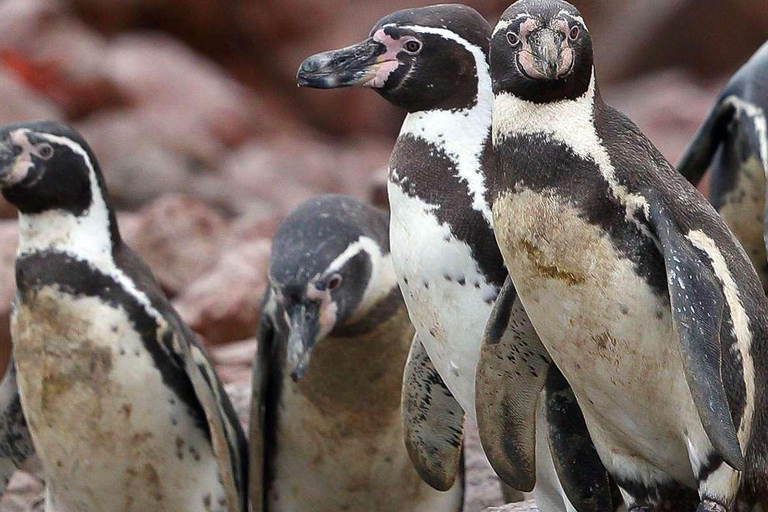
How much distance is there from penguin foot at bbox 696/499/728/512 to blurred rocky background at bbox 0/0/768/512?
9.51m

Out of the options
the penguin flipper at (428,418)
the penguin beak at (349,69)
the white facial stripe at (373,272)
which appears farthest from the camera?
the white facial stripe at (373,272)

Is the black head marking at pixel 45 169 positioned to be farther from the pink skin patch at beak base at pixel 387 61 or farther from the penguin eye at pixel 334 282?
the pink skin patch at beak base at pixel 387 61

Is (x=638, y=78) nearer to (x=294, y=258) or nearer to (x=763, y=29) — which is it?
(x=763, y=29)

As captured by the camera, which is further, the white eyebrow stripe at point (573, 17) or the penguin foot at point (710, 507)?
the white eyebrow stripe at point (573, 17)

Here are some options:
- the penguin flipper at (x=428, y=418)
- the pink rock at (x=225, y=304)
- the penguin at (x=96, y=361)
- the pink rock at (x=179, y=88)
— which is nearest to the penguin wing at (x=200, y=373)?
the penguin at (x=96, y=361)

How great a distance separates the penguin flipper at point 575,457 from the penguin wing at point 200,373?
1.55 meters

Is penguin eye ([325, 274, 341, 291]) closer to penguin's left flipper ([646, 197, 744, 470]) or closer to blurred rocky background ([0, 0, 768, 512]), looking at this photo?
penguin's left flipper ([646, 197, 744, 470])

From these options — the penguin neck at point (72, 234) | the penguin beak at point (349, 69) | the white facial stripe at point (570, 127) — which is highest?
the white facial stripe at point (570, 127)

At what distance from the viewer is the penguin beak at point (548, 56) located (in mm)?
3295

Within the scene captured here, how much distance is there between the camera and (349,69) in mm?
4180

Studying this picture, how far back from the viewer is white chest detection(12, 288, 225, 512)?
194 inches

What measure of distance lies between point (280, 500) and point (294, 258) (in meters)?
1.08

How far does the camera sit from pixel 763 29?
13.6m

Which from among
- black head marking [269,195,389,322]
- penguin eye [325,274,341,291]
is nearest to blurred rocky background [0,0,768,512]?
black head marking [269,195,389,322]
